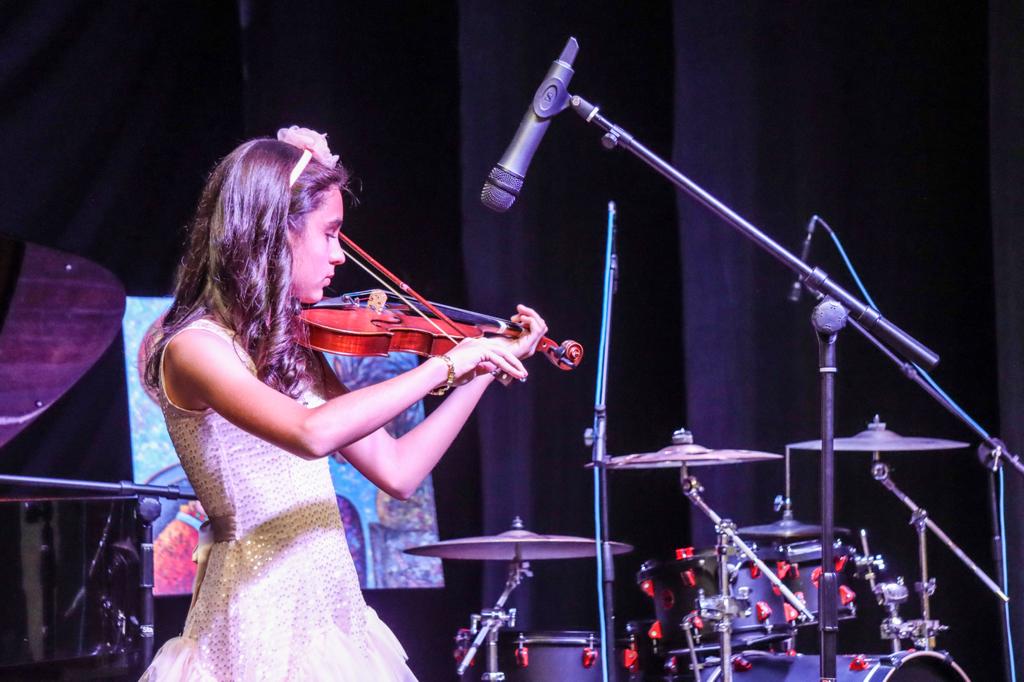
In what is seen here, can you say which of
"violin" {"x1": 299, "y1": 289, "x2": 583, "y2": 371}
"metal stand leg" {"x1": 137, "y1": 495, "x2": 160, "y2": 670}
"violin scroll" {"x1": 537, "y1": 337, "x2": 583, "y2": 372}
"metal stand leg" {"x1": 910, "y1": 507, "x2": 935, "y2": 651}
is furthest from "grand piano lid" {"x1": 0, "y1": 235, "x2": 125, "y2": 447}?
"metal stand leg" {"x1": 910, "y1": 507, "x2": 935, "y2": 651}

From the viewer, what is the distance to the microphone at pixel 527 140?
8.19 ft

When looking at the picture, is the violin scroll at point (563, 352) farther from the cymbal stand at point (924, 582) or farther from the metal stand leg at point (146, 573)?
the cymbal stand at point (924, 582)

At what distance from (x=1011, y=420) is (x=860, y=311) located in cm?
204

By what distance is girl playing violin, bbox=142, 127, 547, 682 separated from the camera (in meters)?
1.90

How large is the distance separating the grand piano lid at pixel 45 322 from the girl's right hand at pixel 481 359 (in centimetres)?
228

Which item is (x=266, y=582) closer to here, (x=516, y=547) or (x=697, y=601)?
(x=516, y=547)

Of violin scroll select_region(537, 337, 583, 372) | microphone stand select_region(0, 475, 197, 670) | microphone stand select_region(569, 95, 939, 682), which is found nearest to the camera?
microphone stand select_region(569, 95, 939, 682)

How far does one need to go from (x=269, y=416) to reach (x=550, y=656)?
2.33 meters

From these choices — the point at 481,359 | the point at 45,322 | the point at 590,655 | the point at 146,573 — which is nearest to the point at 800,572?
the point at 590,655

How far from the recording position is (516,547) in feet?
12.8

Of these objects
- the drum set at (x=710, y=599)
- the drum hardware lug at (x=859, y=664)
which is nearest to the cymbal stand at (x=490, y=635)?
the drum set at (x=710, y=599)

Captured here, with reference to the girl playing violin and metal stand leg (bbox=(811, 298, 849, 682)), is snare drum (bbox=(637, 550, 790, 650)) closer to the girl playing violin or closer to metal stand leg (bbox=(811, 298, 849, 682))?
metal stand leg (bbox=(811, 298, 849, 682))

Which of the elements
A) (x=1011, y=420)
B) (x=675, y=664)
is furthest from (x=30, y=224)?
(x=1011, y=420)

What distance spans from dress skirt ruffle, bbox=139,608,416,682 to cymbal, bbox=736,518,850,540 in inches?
82.8
